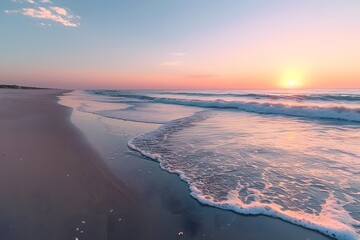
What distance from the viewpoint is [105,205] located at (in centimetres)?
380

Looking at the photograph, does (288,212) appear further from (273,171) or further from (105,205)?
(105,205)

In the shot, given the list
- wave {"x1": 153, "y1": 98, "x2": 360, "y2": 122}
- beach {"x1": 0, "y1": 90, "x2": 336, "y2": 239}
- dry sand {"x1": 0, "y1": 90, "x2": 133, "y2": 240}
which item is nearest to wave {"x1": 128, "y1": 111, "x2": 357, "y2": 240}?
beach {"x1": 0, "y1": 90, "x2": 336, "y2": 239}

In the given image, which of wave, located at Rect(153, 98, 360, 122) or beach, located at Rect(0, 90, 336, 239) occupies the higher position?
wave, located at Rect(153, 98, 360, 122)

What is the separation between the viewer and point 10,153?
623 cm

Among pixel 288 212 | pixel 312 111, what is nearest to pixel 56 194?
pixel 288 212

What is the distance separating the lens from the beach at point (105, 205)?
3178 mm

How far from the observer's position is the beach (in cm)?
318

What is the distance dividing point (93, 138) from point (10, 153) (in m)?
2.57

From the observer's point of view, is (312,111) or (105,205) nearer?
(105,205)

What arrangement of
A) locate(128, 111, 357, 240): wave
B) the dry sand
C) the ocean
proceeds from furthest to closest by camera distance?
the ocean → locate(128, 111, 357, 240): wave → the dry sand

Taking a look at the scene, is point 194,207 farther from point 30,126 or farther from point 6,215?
point 30,126

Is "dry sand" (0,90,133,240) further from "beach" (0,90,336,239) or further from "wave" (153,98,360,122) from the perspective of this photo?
"wave" (153,98,360,122)

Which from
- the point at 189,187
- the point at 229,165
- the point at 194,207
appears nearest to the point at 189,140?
the point at 229,165

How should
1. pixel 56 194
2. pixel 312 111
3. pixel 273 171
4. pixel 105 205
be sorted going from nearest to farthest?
pixel 105 205 → pixel 56 194 → pixel 273 171 → pixel 312 111
